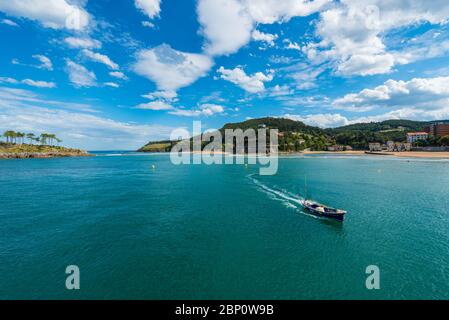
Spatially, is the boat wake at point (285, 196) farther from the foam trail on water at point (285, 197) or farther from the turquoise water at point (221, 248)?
the turquoise water at point (221, 248)

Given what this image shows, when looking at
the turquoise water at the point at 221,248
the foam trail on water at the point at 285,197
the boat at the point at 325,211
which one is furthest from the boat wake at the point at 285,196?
the boat at the point at 325,211

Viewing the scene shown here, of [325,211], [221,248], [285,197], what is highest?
[325,211]

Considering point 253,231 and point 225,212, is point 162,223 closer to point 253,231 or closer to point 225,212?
point 225,212

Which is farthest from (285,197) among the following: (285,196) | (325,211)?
(325,211)

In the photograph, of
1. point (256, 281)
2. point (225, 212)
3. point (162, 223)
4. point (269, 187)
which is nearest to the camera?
point (256, 281)

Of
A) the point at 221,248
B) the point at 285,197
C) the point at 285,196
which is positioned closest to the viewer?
the point at 221,248

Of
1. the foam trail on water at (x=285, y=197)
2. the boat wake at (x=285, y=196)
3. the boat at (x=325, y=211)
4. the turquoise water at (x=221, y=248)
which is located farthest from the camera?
the foam trail on water at (x=285, y=197)

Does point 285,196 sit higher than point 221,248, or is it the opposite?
point 285,196

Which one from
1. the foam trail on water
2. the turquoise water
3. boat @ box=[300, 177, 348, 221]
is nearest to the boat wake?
the foam trail on water

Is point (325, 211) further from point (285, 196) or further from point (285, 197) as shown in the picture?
point (285, 196)
